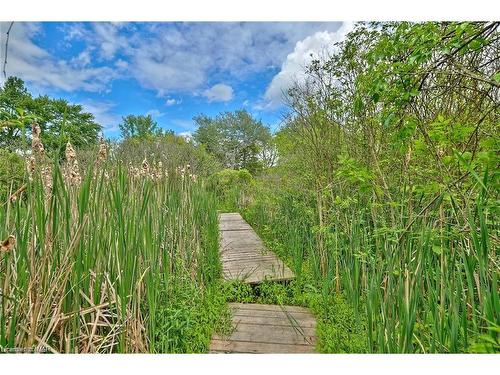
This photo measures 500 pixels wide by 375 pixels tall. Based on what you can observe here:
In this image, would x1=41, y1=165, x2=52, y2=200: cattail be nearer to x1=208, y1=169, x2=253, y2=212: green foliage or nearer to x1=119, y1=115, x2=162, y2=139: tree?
x1=119, y1=115, x2=162, y2=139: tree

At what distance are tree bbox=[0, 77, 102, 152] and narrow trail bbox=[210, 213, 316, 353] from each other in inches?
52.6

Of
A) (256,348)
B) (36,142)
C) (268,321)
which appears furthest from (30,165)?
(268,321)

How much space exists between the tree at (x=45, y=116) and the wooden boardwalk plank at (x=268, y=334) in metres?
1.32

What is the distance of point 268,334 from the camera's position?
145cm

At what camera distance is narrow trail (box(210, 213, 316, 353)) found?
1.37 meters

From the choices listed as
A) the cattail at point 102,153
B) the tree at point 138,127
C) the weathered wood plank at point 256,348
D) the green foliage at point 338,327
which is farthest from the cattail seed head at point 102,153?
the green foliage at point 338,327

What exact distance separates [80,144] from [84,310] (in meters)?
0.87

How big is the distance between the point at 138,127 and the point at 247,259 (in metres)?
1.53

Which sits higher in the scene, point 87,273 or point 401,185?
point 401,185

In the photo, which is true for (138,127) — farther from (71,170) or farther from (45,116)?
(71,170)

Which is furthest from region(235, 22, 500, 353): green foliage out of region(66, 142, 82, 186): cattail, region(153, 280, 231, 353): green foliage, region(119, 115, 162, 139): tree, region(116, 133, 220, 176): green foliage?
region(66, 142, 82, 186): cattail

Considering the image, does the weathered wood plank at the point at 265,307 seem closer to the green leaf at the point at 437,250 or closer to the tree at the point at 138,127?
the green leaf at the point at 437,250

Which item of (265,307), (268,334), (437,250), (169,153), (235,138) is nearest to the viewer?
(437,250)

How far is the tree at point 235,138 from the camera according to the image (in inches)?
83.9
